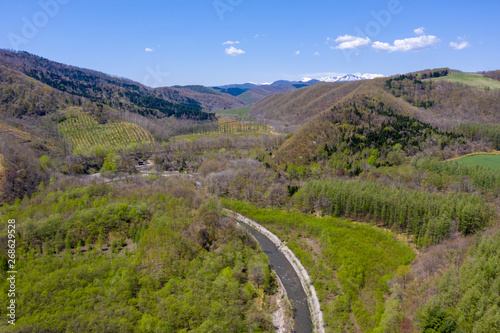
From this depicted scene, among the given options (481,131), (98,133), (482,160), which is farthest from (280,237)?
(98,133)

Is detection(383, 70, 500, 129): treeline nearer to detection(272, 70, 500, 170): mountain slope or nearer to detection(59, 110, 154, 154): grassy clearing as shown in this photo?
→ detection(272, 70, 500, 170): mountain slope

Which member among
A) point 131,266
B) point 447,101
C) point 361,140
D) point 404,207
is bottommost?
point 131,266

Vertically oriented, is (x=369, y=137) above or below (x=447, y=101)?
below

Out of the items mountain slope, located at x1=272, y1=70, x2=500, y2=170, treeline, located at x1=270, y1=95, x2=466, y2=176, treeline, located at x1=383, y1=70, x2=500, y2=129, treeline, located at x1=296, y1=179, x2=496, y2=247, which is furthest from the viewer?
treeline, located at x1=383, y1=70, x2=500, y2=129

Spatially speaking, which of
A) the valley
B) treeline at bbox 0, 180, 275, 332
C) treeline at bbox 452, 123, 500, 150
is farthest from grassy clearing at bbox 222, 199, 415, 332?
treeline at bbox 452, 123, 500, 150

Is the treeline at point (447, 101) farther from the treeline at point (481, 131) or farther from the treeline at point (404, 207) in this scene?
the treeline at point (404, 207)

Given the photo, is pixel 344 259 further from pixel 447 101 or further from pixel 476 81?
pixel 476 81

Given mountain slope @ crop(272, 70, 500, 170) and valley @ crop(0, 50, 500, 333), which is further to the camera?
mountain slope @ crop(272, 70, 500, 170)
